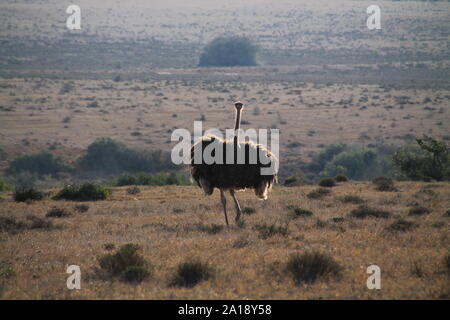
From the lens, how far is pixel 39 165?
107 feet

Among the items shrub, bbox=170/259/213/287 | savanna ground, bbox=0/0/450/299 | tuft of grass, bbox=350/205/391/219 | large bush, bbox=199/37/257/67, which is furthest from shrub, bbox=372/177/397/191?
large bush, bbox=199/37/257/67

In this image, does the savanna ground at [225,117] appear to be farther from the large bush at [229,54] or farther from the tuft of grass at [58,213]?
the large bush at [229,54]

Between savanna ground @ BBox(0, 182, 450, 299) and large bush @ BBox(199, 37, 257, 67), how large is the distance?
63942mm

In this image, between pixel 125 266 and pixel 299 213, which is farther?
pixel 299 213

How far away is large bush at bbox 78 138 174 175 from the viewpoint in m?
34.0

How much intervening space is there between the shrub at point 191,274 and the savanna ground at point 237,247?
0.11 meters

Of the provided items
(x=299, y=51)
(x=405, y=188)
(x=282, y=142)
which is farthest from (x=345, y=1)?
(x=405, y=188)

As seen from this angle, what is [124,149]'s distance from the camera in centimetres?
3525

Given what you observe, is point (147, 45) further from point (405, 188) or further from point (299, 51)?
point (405, 188)

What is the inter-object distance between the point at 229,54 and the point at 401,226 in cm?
7024

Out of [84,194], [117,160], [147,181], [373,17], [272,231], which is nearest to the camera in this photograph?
[272,231]

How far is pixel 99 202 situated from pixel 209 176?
18.6 feet

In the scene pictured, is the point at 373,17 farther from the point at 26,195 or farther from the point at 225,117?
the point at 26,195

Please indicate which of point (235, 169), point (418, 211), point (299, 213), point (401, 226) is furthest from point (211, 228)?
point (418, 211)
